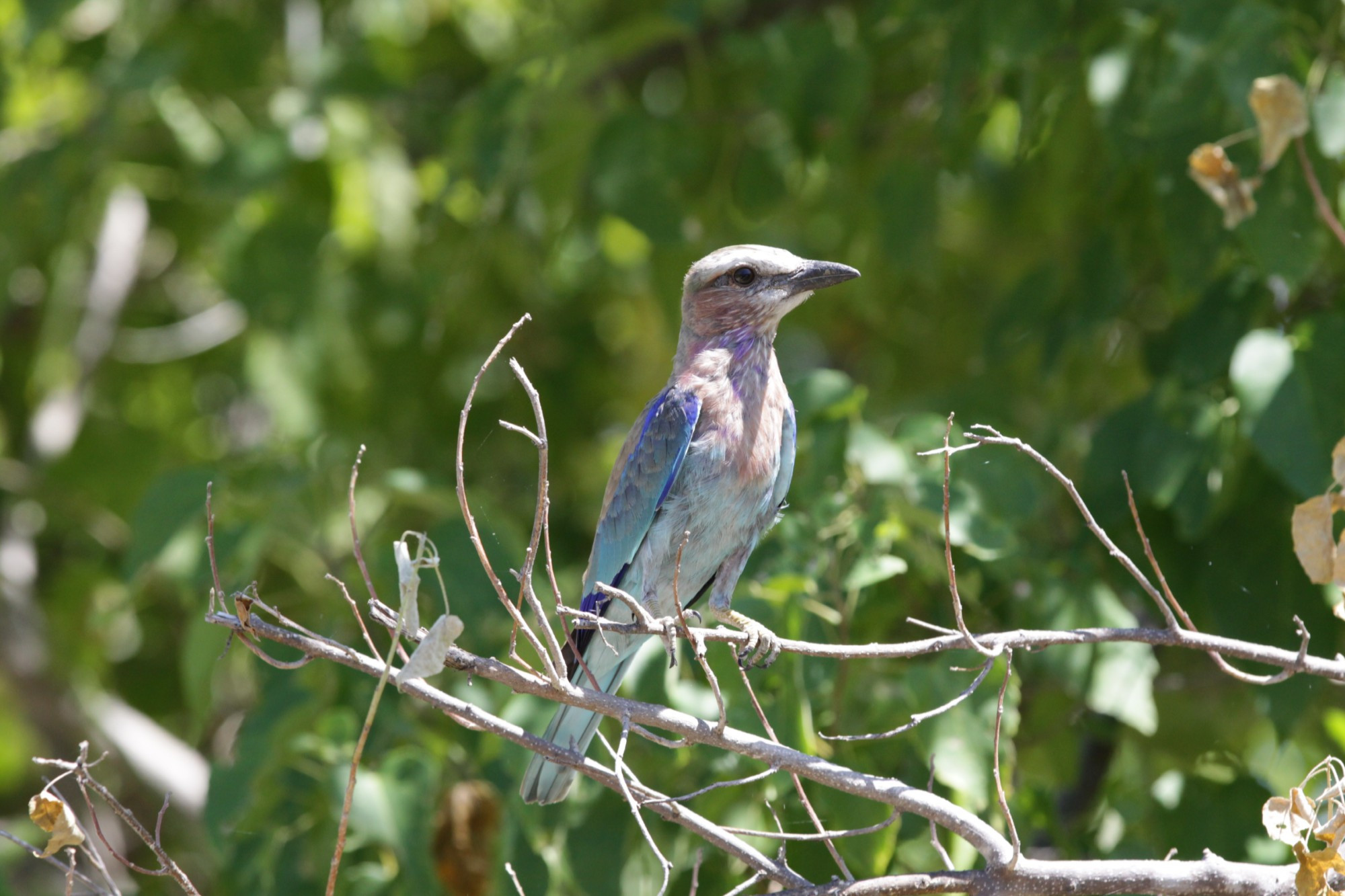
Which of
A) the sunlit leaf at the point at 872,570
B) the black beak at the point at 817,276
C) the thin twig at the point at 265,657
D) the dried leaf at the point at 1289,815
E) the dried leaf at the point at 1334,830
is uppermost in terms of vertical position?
the thin twig at the point at 265,657

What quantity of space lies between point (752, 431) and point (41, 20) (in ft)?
8.98

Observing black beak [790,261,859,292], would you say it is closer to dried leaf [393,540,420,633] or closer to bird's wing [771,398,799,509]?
bird's wing [771,398,799,509]

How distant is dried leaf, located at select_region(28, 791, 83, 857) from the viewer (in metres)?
2.17

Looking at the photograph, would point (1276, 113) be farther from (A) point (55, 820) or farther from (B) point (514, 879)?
(A) point (55, 820)

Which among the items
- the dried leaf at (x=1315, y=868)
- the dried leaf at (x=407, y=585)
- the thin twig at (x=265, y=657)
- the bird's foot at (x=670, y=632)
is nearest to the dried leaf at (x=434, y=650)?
the dried leaf at (x=407, y=585)

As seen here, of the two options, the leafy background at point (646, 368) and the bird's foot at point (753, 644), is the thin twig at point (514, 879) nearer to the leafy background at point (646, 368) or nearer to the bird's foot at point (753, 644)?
the leafy background at point (646, 368)

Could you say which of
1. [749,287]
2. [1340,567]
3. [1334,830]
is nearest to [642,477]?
[749,287]

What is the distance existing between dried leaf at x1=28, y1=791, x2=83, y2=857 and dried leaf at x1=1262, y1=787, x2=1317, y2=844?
198cm

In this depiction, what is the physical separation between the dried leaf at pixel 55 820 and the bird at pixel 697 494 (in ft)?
3.29

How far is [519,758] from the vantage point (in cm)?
327

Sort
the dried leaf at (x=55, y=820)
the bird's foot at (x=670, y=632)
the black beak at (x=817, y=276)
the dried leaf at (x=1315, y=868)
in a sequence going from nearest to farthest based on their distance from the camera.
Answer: the dried leaf at (x=1315, y=868), the dried leaf at (x=55, y=820), the bird's foot at (x=670, y=632), the black beak at (x=817, y=276)

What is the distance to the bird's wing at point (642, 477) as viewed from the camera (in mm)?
3066

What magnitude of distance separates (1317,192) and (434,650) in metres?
2.17

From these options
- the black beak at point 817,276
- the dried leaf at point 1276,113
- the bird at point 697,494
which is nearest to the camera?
the dried leaf at point 1276,113
